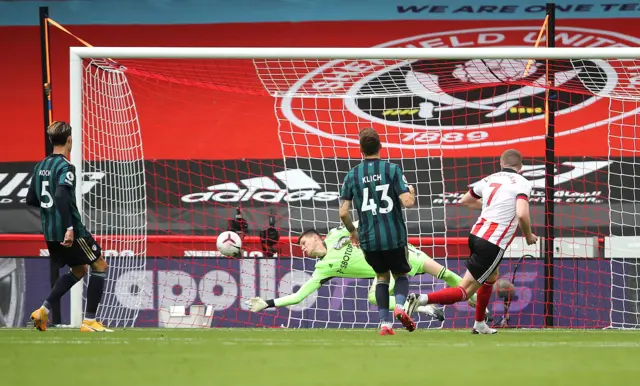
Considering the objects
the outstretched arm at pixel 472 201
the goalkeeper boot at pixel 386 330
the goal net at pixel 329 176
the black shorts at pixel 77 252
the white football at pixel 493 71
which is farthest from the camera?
the white football at pixel 493 71

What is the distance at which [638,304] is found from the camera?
1052 centimetres

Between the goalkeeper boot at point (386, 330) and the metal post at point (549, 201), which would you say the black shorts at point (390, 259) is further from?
the metal post at point (549, 201)

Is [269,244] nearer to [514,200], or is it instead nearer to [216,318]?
[216,318]

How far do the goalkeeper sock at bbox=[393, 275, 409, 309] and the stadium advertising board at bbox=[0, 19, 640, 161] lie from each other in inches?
279

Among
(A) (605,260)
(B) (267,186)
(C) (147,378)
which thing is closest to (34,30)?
(B) (267,186)

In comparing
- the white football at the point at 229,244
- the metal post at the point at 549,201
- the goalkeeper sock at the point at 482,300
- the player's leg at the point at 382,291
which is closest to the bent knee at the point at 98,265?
the player's leg at the point at 382,291

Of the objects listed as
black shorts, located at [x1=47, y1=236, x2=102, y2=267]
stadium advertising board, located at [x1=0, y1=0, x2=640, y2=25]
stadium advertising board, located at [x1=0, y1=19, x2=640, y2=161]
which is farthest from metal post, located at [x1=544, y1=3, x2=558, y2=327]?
stadium advertising board, located at [x1=0, y1=0, x2=640, y2=25]

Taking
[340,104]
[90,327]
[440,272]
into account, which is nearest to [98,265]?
[90,327]

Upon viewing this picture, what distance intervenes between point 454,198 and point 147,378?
10.4 metres

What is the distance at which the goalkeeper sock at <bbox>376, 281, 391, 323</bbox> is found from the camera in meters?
7.81

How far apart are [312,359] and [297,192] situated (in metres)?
9.16

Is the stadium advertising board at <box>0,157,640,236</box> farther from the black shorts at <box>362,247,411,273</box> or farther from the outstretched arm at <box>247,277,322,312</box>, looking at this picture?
the black shorts at <box>362,247,411,273</box>

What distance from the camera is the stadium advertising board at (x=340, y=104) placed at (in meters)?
15.2

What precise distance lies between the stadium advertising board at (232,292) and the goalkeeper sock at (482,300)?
223cm
